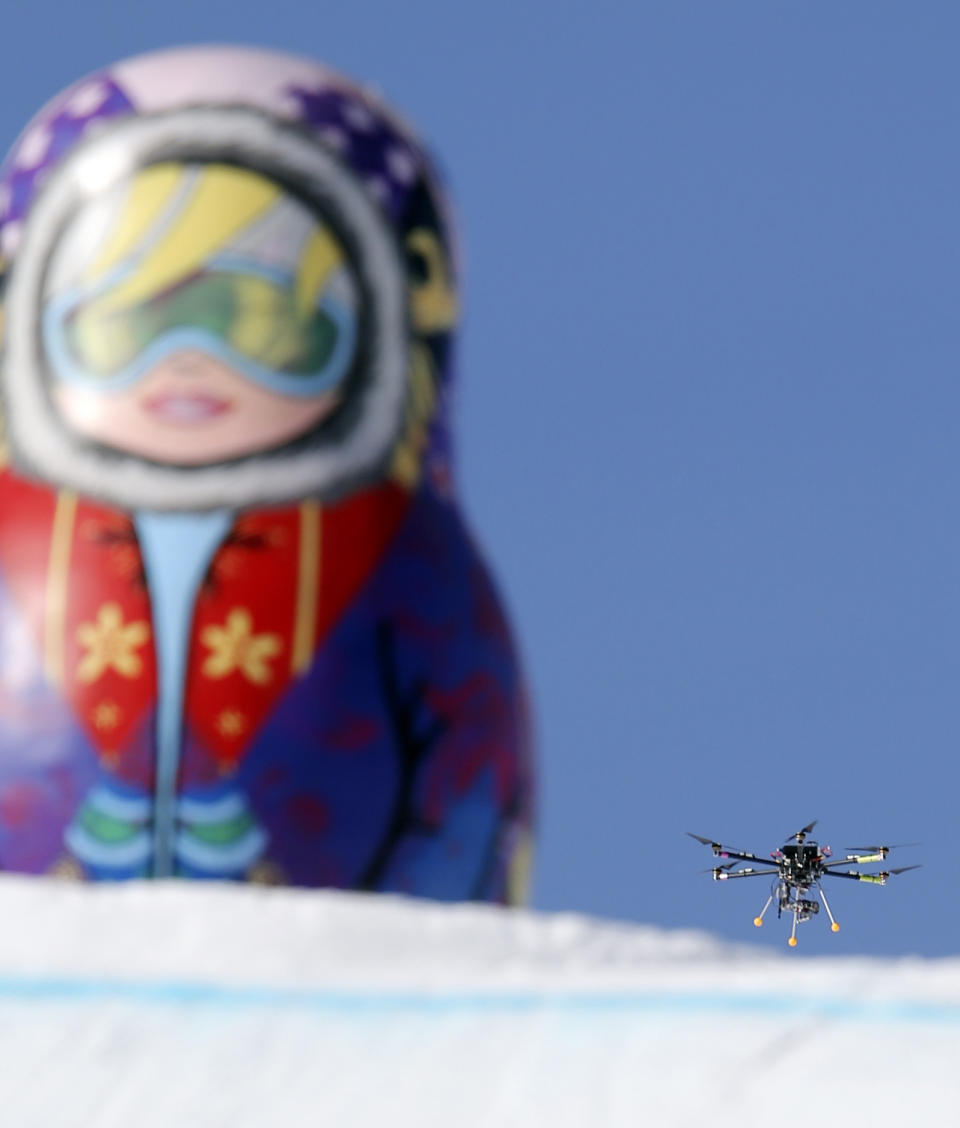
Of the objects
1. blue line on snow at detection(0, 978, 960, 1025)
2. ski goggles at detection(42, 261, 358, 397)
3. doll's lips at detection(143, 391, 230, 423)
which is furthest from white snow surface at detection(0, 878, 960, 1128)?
ski goggles at detection(42, 261, 358, 397)

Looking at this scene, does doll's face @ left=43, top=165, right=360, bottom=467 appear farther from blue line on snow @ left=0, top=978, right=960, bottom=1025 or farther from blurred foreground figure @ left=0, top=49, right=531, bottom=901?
blue line on snow @ left=0, top=978, right=960, bottom=1025

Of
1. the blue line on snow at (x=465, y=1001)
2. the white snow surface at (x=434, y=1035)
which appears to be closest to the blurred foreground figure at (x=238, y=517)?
the white snow surface at (x=434, y=1035)

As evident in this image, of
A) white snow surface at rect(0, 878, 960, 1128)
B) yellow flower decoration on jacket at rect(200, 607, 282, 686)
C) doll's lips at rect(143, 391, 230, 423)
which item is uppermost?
doll's lips at rect(143, 391, 230, 423)

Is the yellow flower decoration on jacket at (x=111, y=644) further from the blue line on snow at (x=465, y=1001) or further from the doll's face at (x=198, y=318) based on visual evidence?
the blue line on snow at (x=465, y=1001)

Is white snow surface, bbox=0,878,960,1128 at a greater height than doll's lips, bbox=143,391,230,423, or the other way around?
doll's lips, bbox=143,391,230,423

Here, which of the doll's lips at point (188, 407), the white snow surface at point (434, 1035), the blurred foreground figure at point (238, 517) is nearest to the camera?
the white snow surface at point (434, 1035)

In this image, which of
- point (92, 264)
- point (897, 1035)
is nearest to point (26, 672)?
point (92, 264)
